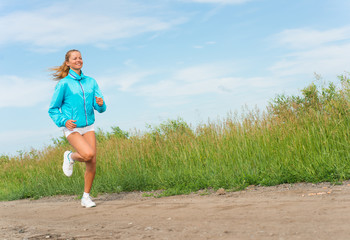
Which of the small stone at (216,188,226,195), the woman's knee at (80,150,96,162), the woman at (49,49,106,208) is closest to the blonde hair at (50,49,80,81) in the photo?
the woman at (49,49,106,208)

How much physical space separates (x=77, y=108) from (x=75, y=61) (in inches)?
37.4

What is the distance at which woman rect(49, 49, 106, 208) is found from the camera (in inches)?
277

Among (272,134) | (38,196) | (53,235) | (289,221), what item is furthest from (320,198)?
(38,196)

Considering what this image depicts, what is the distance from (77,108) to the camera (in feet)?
23.4

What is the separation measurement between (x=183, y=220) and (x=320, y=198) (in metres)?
2.13

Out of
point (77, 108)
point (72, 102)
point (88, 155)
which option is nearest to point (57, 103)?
point (72, 102)

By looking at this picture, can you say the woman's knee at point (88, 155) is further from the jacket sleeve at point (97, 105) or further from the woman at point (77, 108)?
the jacket sleeve at point (97, 105)

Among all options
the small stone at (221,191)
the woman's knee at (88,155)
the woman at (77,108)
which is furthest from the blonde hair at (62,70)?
the small stone at (221,191)

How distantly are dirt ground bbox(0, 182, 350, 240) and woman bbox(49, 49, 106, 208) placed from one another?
109 centimetres

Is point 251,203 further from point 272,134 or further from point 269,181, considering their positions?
point 272,134

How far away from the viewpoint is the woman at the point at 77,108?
704cm

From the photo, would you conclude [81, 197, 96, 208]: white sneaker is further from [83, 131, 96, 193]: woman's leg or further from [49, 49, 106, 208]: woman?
[83, 131, 96, 193]: woman's leg

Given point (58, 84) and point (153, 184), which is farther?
point (153, 184)

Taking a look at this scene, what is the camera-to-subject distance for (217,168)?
821 cm
